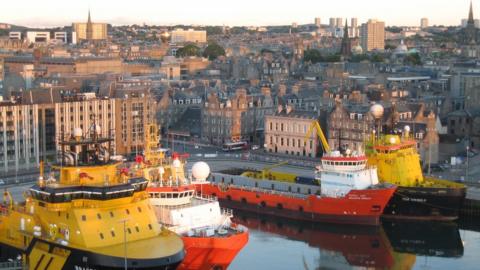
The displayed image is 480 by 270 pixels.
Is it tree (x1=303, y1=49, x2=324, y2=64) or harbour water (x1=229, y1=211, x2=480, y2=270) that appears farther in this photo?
tree (x1=303, y1=49, x2=324, y2=64)

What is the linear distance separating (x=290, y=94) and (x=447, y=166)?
24191 mm

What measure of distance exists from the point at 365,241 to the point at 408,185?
→ 649 centimetres

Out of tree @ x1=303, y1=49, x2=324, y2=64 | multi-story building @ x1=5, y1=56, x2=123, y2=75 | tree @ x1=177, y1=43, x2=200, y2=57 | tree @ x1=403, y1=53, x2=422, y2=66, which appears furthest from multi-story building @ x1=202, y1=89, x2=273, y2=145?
tree @ x1=177, y1=43, x2=200, y2=57

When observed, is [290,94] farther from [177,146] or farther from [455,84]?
[455,84]

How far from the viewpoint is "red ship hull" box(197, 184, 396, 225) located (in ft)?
153

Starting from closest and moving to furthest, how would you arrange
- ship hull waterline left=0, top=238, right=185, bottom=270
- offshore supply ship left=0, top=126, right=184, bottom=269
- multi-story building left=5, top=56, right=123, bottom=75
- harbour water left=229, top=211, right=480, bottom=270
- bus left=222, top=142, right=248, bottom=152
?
ship hull waterline left=0, top=238, right=185, bottom=270, offshore supply ship left=0, top=126, right=184, bottom=269, harbour water left=229, top=211, right=480, bottom=270, bus left=222, top=142, right=248, bottom=152, multi-story building left=5, top=56, right=123, bottom=75

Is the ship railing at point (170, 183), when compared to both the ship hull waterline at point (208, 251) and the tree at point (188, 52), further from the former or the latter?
the tree at point (188, 52)

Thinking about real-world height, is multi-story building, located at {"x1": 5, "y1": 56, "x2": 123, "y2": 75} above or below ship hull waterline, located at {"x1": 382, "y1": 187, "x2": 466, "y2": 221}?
above

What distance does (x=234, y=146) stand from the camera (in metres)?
71.1

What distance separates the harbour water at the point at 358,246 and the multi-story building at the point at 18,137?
16.5 metres

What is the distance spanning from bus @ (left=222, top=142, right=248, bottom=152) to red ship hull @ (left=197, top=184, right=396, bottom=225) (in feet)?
61.0

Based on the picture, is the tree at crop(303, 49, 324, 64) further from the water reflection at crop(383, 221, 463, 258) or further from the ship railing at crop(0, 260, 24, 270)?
the ship railing at crop(0, 260, 24, 270)

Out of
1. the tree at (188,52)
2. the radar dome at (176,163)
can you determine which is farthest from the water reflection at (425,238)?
the tree at (188,52)

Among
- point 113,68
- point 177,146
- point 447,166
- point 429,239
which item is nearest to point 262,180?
point 429,239
